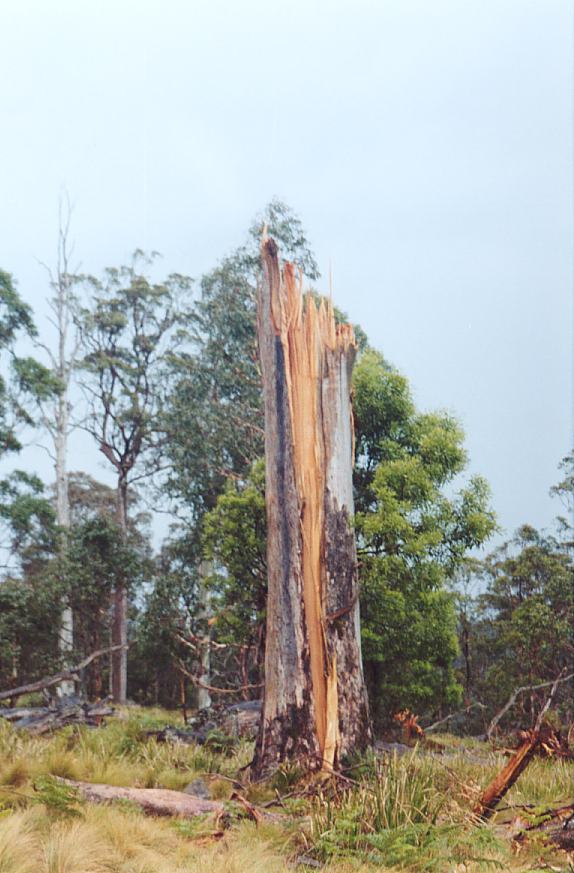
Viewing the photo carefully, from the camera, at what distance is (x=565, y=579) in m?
15.0

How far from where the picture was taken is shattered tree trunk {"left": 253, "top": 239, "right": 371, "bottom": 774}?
286 inches

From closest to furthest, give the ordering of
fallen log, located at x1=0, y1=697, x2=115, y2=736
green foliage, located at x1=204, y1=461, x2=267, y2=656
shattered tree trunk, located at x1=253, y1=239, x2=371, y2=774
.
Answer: shattered tree trunk, located at x1=253, y1=239, x2=371, y2=774
fallen log, located at x1=0, y1=697, x2=115, y2=736
green foliage, located at x1=204, y1=461, x2=267, y2=656

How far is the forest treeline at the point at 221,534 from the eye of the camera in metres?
11.3

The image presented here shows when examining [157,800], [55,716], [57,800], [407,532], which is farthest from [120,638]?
[57,800]

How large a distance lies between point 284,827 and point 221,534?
22.1 feet

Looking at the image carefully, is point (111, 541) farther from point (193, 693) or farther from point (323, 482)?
point (323, 482)

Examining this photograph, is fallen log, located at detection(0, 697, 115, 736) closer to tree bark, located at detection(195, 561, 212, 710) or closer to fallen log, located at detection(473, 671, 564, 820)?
tree bark, located at detection(195, 561, 212, 710)

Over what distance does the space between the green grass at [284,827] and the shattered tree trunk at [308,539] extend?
425 mm

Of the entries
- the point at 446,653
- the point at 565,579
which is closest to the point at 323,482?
the point at 446,653

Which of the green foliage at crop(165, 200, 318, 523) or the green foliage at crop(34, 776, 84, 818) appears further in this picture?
the green foliage at crop(165, 200, 318, 523)

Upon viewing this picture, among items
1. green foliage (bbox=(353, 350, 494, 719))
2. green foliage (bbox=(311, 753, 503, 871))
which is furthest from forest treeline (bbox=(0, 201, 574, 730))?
green foliage (bbox=(311, 753, 503, 871))

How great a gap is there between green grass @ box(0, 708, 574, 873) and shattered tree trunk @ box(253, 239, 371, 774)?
425 mm

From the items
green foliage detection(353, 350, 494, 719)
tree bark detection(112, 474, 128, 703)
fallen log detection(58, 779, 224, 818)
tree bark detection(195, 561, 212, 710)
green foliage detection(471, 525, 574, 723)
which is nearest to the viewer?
fallen log detection(58, 779, 224, 818)

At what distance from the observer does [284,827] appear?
527 cm
